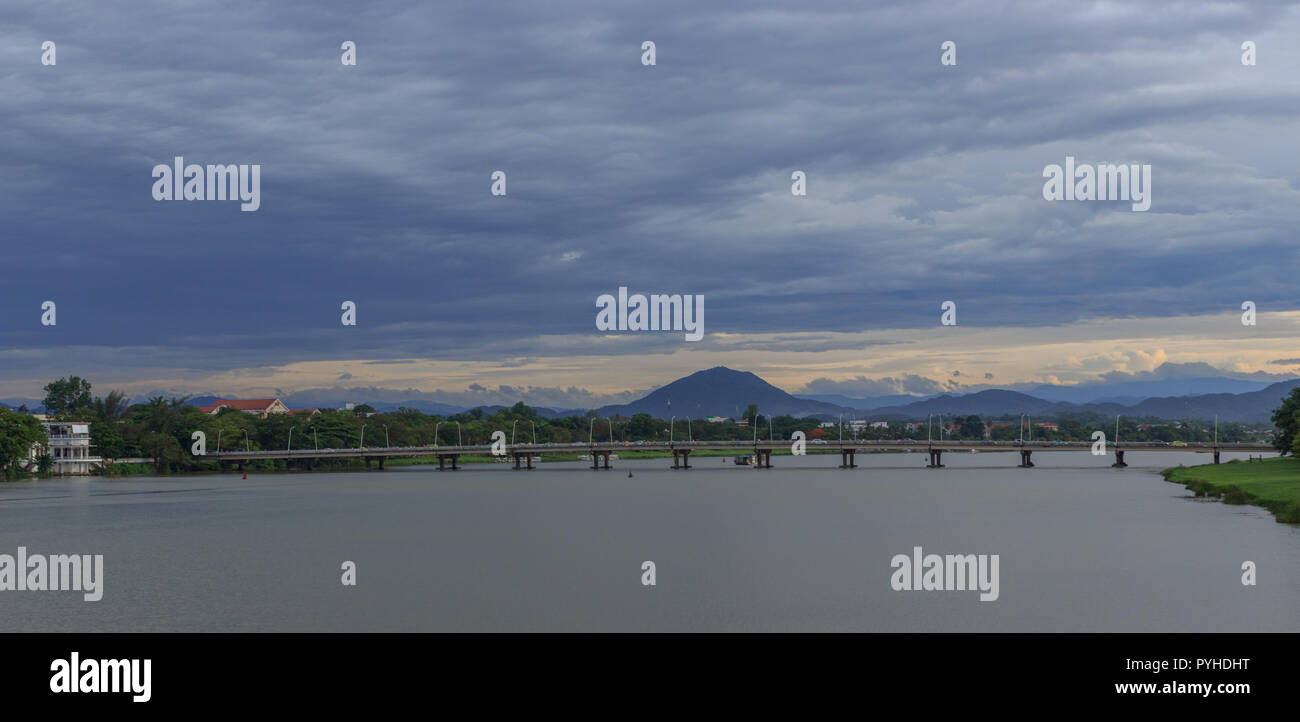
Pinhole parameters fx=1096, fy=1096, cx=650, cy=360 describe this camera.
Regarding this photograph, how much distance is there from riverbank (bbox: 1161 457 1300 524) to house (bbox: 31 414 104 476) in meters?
152

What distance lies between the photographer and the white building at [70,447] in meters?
166

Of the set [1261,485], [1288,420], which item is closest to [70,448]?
[1261,485]

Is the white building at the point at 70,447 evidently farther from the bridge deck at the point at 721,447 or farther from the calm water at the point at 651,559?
the calm water at the point at 651,559

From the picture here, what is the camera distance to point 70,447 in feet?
547

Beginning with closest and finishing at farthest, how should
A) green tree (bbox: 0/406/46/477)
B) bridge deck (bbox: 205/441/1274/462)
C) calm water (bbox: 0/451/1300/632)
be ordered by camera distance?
calm water (bbox: 0/451/1300/632)
green tree (bbox: 0/406/46/477)
bridge deck (bbox: 205/441/1274/462)

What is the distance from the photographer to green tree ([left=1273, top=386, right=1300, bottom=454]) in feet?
378

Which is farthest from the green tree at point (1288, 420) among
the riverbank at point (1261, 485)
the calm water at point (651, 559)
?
the calm water at point (651, 559)

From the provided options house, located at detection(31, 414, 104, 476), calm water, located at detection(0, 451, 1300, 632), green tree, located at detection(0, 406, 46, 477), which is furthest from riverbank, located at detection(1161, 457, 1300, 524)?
house, located at detection(31, 414, 104, 476)

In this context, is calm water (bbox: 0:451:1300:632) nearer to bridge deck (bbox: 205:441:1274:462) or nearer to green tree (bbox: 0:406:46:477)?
green tree (bbox: 0:406:46:477)

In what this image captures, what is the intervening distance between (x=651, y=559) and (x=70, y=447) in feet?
462

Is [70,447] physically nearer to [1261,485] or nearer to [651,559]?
[651,559]

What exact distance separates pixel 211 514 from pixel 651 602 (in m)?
60.4
